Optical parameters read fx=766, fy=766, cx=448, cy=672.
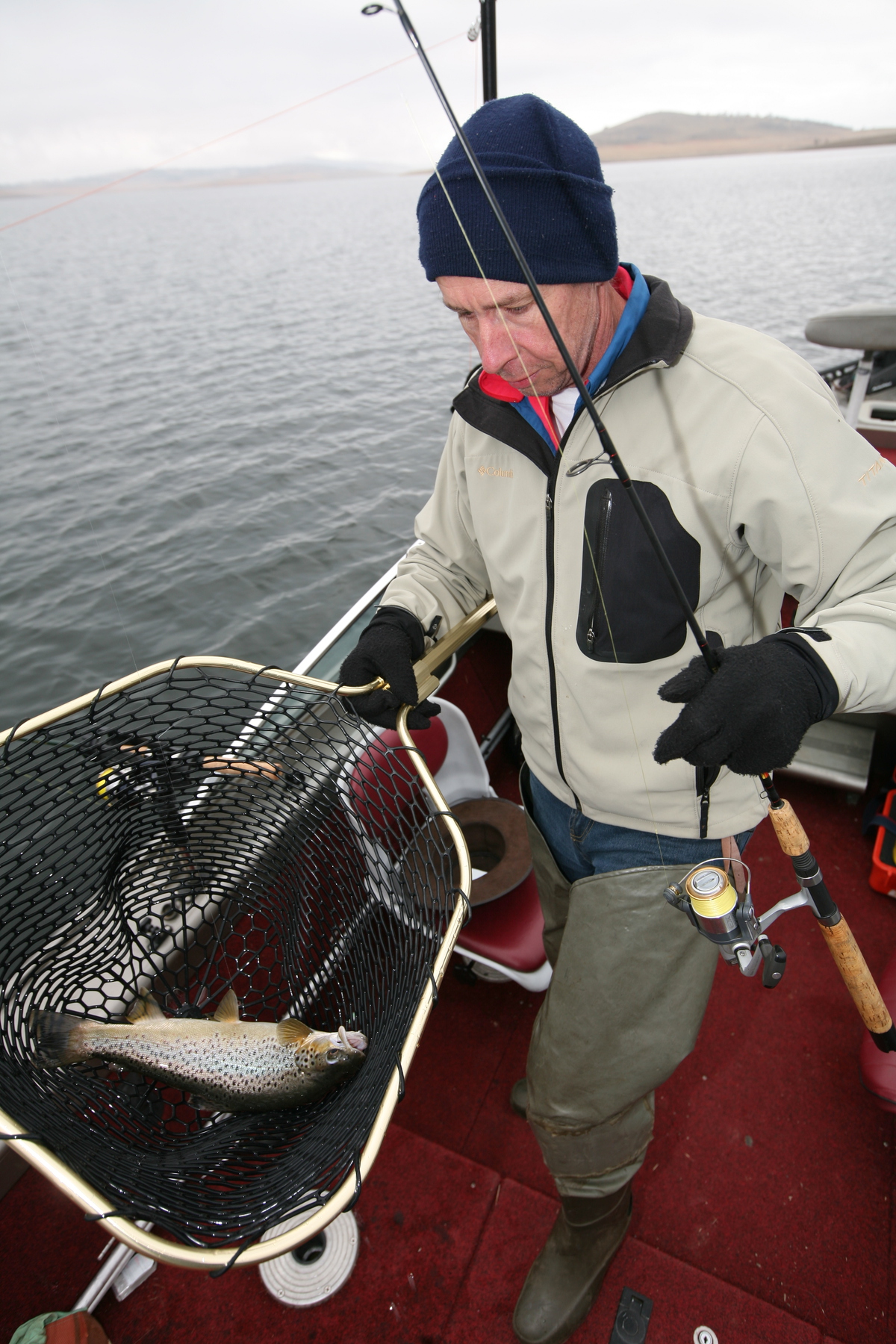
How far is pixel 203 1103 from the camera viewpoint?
150 centimetres

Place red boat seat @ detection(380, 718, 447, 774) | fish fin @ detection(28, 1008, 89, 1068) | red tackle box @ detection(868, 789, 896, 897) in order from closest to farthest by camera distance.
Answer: fish fin @ detection(28, 1008, 89, 1068), red boat seat @ detection(380, 718, 447, 774), red tackle box @ detection(868, 789, 896, 897)

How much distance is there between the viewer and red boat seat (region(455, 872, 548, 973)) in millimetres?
2271

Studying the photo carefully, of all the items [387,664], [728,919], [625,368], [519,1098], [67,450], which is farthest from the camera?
[67,450]

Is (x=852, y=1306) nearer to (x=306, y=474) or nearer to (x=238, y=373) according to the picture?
(x=306, y=474)

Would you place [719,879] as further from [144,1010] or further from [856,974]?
[144,1010]

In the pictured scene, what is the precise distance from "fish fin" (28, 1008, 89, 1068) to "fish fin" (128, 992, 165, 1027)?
5.7 inches

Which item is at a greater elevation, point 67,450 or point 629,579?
point 629,579

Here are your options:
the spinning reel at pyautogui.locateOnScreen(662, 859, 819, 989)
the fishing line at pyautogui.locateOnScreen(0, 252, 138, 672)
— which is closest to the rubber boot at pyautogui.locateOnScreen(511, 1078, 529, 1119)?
the spinning reel at pyautogui.locateOnScreen(662, 859, 819, 989)

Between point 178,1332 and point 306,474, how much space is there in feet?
31.8

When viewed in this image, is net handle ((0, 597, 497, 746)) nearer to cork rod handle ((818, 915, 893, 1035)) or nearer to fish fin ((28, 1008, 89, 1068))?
fish fin ((28, 1008, 89, 1068))

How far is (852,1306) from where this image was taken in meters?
1.89

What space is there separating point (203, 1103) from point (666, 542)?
1407mm

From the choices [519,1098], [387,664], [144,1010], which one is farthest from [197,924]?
[519,1098]

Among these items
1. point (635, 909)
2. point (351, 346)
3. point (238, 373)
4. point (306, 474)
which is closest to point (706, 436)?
point (635, 909)
